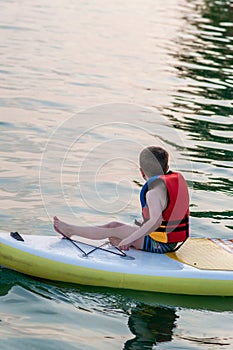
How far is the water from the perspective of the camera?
5.86m

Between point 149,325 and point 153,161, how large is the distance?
4.28 ft

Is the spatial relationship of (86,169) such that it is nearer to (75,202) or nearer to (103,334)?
(75,202)

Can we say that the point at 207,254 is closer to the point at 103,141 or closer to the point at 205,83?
the point at 103,141

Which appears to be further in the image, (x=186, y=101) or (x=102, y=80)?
(x=102, y=80)

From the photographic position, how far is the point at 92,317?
587 cm

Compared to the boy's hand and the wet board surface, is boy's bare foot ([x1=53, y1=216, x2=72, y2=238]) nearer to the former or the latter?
the boy's hand

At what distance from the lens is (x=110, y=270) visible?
6.27 meters

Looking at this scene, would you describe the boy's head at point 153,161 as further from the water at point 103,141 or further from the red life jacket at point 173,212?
the water at point 103,141

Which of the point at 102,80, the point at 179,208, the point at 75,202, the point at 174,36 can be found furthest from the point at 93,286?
the point at 174,36

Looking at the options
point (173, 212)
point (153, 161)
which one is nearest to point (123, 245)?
point (173, 212)

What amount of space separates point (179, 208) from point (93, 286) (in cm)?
90

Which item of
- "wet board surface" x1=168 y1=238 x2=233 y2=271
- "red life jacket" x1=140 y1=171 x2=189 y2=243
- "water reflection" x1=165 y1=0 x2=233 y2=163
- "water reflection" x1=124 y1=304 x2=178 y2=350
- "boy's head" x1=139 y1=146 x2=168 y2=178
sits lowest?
"water reflection" x1=165 y1=0 x2=233 y2=163

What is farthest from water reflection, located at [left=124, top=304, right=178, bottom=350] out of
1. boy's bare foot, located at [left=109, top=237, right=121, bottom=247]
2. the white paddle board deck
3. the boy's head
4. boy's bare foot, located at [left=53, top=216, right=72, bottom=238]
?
the boy's head

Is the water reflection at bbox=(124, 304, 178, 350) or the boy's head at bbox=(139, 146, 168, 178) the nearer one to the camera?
the water reflection at bbox=(124, 304, 178, 350)
